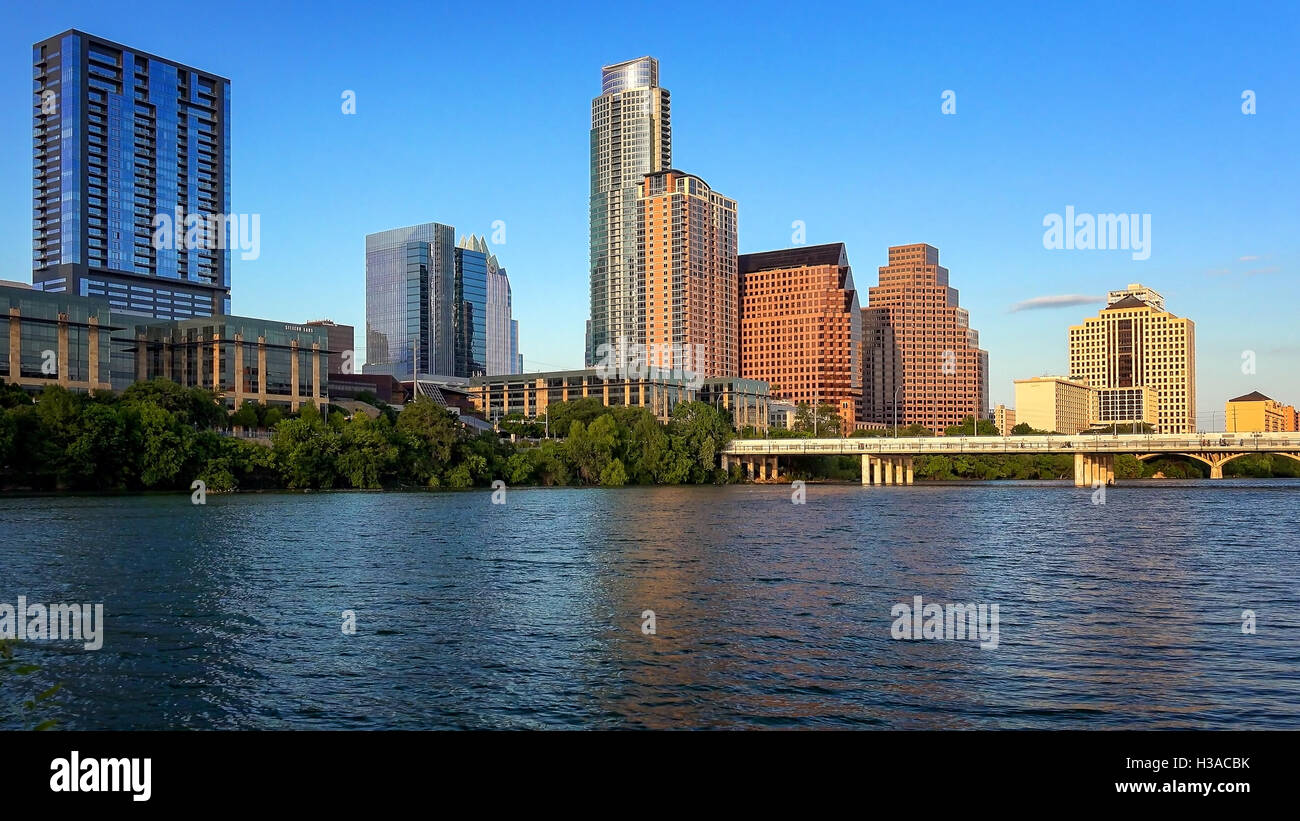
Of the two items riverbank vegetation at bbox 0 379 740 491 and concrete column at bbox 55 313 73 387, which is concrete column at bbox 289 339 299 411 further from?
concrete column at bbox 55 313 73 387

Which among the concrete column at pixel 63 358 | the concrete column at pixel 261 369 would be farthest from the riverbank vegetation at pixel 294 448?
the concrete column at pixel 63 358

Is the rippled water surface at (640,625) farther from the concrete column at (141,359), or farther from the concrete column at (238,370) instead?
the concrete column at (141,359)

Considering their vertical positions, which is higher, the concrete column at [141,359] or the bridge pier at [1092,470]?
the concrete column at [141,359]

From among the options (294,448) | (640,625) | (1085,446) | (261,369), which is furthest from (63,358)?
(1085,446)

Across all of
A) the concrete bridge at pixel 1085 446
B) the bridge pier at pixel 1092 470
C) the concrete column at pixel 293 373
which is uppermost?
the concrete column at pixel 293 373

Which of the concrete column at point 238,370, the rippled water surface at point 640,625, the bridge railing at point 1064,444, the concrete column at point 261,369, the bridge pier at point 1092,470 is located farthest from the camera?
the bridge pier at point 1092,470

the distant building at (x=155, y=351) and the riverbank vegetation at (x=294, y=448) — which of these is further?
the distant building at (x=155, y=351)

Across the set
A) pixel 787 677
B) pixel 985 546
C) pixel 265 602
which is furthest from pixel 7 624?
pixel 985 546

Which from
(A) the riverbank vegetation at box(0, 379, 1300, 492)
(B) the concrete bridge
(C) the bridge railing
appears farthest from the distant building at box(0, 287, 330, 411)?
(C) the bridge railing

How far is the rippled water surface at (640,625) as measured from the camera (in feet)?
82.7

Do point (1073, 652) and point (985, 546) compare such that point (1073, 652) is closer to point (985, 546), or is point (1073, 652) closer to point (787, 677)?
point (787, 677)

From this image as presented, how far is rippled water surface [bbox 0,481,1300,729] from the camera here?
25219 millimetres

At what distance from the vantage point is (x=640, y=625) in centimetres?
3628
